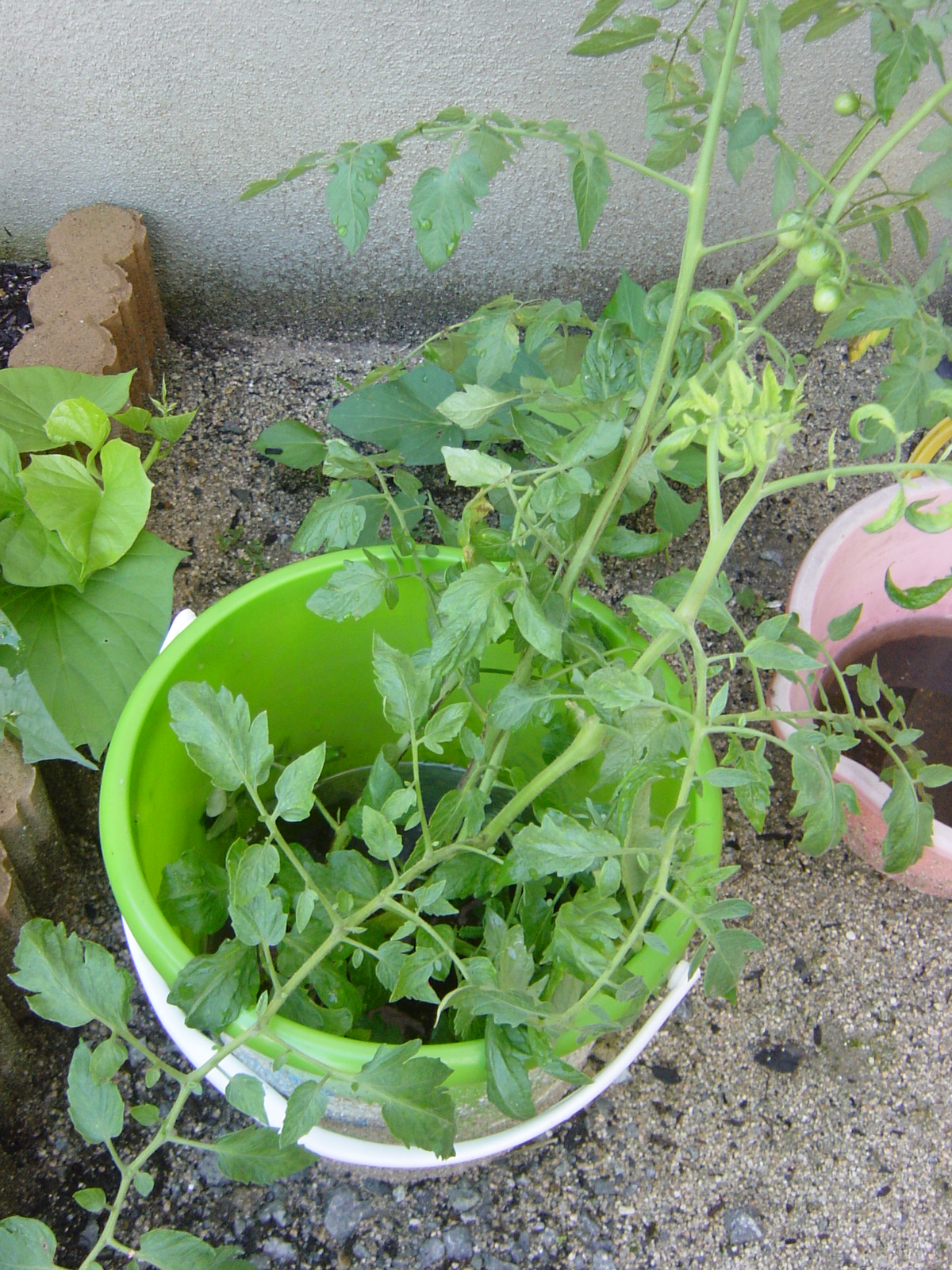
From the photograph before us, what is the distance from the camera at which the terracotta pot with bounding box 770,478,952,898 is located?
882mm

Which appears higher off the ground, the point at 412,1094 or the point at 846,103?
the point at 846,103

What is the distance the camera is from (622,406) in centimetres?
55

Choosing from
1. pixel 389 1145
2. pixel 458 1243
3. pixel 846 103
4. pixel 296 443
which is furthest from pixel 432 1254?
pixel 846 103

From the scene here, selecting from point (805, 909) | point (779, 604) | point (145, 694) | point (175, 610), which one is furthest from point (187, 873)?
point (779, 604)

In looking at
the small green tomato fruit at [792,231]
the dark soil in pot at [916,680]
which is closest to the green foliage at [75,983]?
the small green tomato fruit at [792,231]

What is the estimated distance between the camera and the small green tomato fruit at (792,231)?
480 mm

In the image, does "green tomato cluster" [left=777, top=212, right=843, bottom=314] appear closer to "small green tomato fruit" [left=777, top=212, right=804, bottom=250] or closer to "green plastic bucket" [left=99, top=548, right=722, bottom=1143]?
"small green tomato fruit" [left=777, top=212, right=804, bottom=250]

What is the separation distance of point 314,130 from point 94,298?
316 mm

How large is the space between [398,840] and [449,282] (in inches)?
37.0

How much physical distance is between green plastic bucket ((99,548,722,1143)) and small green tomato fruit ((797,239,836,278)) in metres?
A: 0.27

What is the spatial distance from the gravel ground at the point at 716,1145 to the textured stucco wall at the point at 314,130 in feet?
1.38

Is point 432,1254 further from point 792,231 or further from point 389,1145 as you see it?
point 792,231

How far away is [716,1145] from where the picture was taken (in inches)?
35.3

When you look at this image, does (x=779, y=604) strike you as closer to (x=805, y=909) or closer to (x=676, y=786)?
(x=805, y=909)
